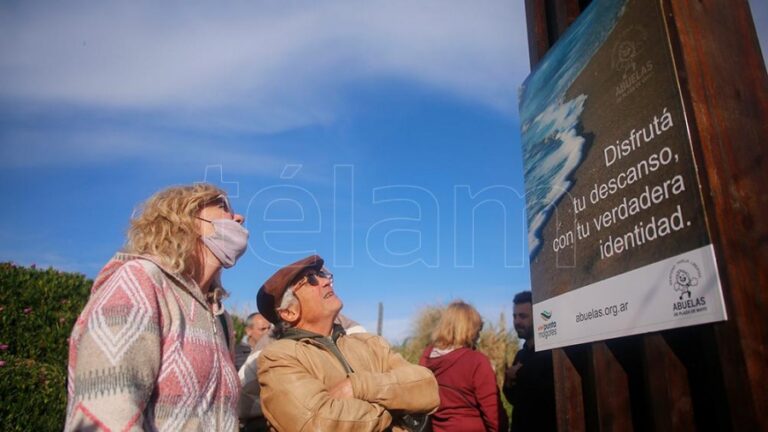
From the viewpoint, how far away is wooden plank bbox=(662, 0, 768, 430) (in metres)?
1.37

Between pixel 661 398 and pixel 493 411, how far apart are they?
2596 mm

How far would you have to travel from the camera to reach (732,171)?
1505mm

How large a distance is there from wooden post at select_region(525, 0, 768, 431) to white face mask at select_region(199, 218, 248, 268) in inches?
66.4

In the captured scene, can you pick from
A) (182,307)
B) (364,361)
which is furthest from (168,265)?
(364,361)

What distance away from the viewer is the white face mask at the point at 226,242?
2469mm

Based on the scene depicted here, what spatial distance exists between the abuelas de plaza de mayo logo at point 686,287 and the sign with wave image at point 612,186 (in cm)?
1

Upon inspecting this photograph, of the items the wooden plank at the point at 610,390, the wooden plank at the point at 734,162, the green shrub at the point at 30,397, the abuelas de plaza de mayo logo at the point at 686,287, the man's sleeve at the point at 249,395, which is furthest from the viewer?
the green shrub at the point at 30,397

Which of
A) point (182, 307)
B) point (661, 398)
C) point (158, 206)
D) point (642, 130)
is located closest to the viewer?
point (661, 398)

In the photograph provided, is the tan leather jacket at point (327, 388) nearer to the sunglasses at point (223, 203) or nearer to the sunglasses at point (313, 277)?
the sunglasses at point (313, 277)

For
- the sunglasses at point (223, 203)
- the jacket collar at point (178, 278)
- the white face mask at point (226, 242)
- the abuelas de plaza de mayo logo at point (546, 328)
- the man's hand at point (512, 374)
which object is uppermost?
the sunglasses at point (223, 203)

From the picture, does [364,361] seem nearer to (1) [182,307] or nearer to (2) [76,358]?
(1) [182,307]

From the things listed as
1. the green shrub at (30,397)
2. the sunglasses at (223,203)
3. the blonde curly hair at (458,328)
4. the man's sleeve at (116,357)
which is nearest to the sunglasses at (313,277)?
the sunglasses at (223,203)

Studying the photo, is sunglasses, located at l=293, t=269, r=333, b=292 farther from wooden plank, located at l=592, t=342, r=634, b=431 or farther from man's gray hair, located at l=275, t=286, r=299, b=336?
wooden plank, located at l=592, t=342, r=634, b=431

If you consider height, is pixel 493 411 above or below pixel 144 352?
below
